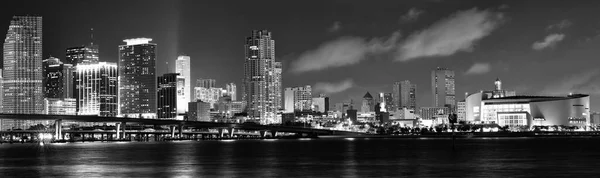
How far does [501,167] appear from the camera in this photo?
77.4 metres

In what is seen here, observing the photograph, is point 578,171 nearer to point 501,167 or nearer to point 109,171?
point 501,167

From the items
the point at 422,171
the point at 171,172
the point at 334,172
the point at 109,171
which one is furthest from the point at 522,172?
the point at 109,171

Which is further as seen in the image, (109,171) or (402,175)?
(109,171)

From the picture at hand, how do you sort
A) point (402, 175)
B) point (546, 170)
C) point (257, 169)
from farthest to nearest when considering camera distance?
1. point (257, 169)
2. point (546, 170)
3. point (402, 175)

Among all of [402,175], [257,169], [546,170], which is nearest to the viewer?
[402,175]

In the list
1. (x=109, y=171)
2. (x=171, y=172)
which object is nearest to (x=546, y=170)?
(x=171, y=172)

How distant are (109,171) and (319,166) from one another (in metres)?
20.6

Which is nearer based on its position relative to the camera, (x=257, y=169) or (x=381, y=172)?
(x=381, y=172)

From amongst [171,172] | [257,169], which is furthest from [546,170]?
[171,172]

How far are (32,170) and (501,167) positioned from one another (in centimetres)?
4515

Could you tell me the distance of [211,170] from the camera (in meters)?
75.3

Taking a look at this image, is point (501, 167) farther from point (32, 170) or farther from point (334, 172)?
point (32, 170)

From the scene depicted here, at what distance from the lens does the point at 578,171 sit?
69.9 meters

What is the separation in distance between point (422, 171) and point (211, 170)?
19503 mm
